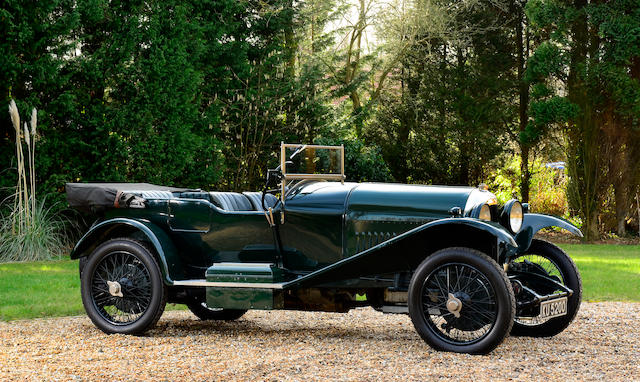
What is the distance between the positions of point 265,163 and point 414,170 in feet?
15.0

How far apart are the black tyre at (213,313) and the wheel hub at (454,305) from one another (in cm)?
223

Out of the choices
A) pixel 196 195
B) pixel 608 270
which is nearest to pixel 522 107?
pixel 608 270

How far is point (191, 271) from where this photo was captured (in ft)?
19.2

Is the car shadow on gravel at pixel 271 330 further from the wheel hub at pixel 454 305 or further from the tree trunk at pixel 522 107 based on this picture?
the tree trunk at pixel 522 107

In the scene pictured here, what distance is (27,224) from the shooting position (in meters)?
10.9

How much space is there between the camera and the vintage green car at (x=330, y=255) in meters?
4.86

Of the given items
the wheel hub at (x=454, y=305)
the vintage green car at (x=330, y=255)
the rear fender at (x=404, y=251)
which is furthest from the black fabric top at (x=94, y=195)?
the wheel hub at (x=454, y=305)

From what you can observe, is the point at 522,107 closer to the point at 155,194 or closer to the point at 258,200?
the point at 258,200

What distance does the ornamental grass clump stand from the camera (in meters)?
10.7

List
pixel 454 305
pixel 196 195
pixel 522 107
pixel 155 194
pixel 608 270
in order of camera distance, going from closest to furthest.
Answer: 1. pixel 454 305
2. pixel 196 195
3. pixel 155 194
4. pixel 608 270
5. pixel 522 107

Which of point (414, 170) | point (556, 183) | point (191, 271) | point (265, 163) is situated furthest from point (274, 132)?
point (191, 271)

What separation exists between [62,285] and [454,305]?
16.7ft

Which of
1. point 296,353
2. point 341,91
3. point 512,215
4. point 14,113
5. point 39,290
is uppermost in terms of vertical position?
point 341,91

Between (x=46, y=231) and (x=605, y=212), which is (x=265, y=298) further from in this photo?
(x=605, y=212)
